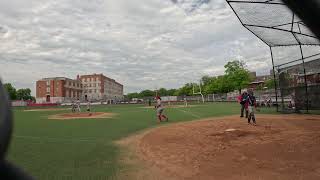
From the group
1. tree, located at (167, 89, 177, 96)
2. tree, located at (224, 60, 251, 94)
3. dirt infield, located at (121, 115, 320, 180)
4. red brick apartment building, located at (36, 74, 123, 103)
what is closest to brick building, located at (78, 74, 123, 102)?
red brick apartment building, located at (36, 74, 123, 103)

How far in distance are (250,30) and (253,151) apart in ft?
29.2

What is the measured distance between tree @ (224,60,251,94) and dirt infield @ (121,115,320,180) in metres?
60.5

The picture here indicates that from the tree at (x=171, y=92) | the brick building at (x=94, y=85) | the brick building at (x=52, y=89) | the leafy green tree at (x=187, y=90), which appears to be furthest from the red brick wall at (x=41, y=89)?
the tree at (x=171, y=92)

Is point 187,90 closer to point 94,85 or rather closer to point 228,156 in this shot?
point 94,85

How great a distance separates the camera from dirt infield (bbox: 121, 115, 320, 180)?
20.3ft

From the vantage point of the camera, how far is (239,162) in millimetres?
7129

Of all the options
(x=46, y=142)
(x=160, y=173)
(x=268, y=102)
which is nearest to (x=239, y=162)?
(x=160, y=173)

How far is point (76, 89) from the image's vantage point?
422ft

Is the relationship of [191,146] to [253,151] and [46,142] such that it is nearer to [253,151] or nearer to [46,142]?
[253,151]

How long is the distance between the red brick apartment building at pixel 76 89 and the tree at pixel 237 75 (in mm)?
33611

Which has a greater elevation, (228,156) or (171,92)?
(171,92)

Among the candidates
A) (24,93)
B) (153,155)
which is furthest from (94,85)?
(153,155)

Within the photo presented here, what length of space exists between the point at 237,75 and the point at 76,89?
248 feet

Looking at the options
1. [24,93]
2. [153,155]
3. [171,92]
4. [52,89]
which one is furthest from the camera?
[171,92]
